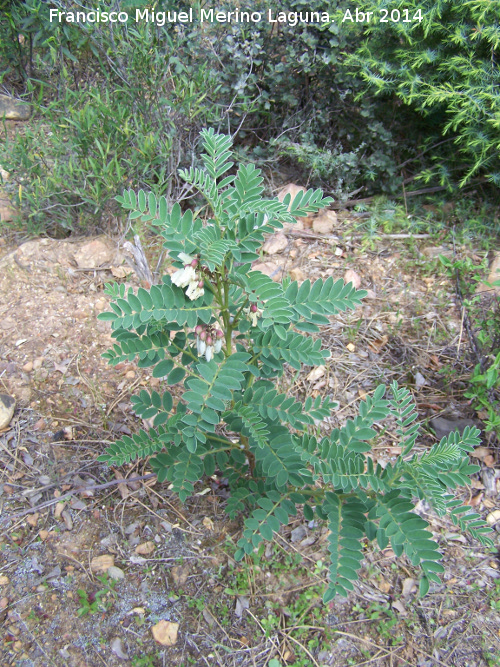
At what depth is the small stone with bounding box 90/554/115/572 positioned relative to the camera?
188 cm

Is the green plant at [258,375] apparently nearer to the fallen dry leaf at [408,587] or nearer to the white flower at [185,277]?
the white flower at [185,277]

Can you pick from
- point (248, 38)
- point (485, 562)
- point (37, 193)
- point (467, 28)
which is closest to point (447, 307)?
point (485, 562)

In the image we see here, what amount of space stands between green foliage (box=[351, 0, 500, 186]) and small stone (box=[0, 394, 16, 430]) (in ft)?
9.07

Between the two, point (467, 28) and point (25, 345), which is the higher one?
point (467, 28)

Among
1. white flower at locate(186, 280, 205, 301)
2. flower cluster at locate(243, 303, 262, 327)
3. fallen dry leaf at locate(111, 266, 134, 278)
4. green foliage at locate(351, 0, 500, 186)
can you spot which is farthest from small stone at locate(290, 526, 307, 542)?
green foliage at locate(351, 0, 500, 186)

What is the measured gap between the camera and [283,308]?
1.40 m

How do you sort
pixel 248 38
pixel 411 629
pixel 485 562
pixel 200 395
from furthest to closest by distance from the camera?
pixel 248 38, pixel 485 562, pixel 411 629, pixel 200 395

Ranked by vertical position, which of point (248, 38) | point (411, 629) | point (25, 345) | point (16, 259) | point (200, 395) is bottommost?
point (411, 629)

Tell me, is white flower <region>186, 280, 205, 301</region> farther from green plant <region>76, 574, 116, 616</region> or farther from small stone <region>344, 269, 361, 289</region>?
small stone <region>344, 269, 361, 289</region>

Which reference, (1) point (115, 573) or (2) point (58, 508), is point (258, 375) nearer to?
(1) point (115, 573)

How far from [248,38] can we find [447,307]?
2.31 metres

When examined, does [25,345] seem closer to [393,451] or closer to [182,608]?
[182,608]

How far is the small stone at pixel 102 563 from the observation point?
1.88 m

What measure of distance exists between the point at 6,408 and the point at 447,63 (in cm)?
311
